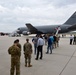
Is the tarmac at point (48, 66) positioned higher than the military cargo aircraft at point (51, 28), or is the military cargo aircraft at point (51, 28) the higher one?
the military cargo aircraft at point (51, 28)

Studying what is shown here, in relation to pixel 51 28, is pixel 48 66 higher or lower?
lower

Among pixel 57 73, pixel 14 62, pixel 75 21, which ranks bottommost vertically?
pixel 57 73

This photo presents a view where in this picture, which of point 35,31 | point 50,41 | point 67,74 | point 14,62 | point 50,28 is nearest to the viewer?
point 14,62

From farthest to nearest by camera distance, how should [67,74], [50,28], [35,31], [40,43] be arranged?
1. [50,28]
2. [35,31]
3. [40,43]
4. [67,74]

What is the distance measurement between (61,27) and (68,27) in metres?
1.74

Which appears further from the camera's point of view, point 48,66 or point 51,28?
point 51,28

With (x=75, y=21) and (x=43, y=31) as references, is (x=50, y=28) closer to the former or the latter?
(x=43, y=31)

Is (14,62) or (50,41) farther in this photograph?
(50,41)

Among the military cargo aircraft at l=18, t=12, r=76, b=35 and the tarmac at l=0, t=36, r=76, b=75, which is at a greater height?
the military cargo aircraft at l=18, t=12, r=76, b=35

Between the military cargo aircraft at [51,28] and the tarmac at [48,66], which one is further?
the military cargo aircraft at [51,28]

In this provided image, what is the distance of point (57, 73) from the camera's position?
7.79 m

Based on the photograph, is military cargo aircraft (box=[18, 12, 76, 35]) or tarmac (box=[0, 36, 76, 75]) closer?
tarmac (box=[0, 36, 76, 75])

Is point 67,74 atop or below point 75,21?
below

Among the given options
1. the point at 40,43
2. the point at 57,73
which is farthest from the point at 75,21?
the point at 57,73
